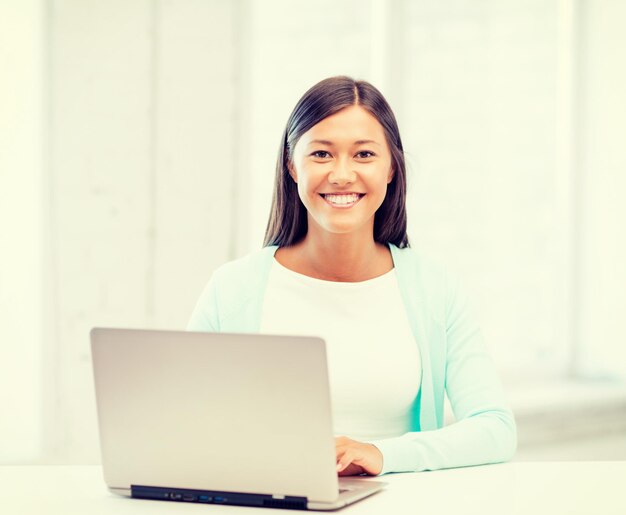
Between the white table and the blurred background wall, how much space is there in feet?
3.35

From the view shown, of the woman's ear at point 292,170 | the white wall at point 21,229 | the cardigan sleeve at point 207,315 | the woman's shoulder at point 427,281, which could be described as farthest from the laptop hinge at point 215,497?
the white wall at point 21,229

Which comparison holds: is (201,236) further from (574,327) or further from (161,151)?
(574,327)

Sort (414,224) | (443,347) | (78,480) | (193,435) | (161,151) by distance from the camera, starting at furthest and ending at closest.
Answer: (414,224) < (161,151) < (443,347) < (78,480) < (193,435)

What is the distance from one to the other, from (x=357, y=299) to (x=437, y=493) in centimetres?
60

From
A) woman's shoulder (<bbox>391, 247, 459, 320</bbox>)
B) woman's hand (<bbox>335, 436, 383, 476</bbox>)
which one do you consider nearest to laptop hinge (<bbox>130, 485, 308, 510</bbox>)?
woman's hand (<bbox>335, 436, 383, 476</bbox>)

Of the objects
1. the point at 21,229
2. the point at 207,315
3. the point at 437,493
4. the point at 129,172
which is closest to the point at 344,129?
the point at 207,315

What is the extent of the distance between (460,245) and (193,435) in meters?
2.17

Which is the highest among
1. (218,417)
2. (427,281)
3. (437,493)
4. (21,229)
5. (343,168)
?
(343,168)

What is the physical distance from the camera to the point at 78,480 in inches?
54.4

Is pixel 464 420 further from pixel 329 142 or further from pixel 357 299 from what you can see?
Answer: pixel 329 142

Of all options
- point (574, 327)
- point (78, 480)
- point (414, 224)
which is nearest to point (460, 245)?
point (414, 224)

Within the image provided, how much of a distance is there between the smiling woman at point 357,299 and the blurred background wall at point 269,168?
73cm

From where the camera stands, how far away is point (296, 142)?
1.84 m

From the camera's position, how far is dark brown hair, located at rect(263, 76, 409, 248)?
180 centimetres
